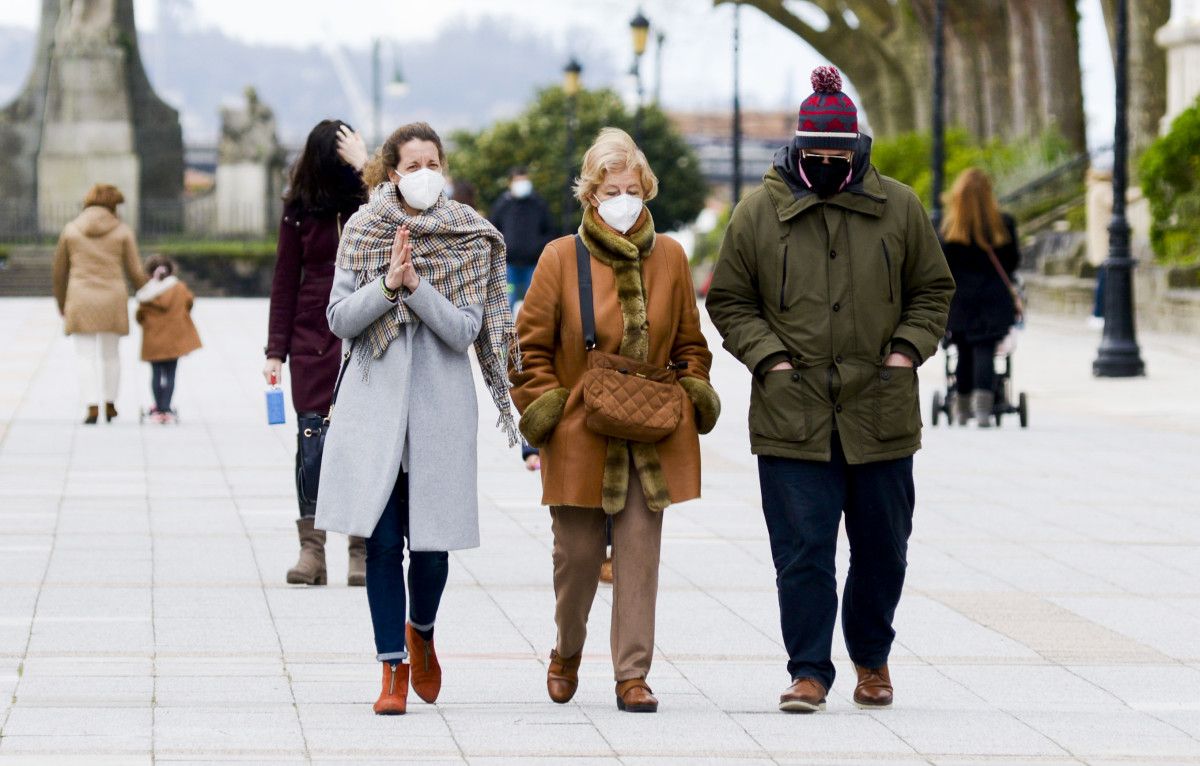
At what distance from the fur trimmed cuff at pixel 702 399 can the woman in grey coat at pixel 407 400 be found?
601mm

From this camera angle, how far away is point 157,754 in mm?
5602

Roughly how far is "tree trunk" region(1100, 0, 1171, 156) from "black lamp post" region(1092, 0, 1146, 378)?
1013cm

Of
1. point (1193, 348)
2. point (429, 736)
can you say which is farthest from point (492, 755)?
point (1193, 348)

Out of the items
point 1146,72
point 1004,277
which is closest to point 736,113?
point 1146,72

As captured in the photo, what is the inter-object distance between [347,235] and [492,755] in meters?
1.59

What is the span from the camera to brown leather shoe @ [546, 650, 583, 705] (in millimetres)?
6465

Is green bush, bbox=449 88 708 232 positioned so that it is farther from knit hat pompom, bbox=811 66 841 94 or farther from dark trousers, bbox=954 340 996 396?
knit hat pompom, bbox=811 66 841 94

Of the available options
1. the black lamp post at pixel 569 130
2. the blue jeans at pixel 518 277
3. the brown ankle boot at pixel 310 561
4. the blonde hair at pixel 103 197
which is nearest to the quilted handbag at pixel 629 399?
the brown ankle boot at pixel 310 561

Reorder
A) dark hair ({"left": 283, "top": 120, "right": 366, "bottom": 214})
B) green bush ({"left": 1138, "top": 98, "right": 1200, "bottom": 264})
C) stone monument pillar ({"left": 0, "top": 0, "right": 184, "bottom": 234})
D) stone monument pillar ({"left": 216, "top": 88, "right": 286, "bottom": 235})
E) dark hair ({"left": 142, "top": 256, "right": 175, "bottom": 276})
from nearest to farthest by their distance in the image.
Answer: dark hair ({"left": 283, "top": 120, "right": 366, "bottom": 214}) → dark hair ({"left": 142, "top": 256, "right": 175, "bottom": 276}) → green bush ({"left": 1138, "top": 98, "right": 1200, "bottom": 264}) → stone monument pillar ({"left": 0, "top": 0, "right": 184, "bottom": 234}) → stone monument pillar ({"left": 216, "top": 88, "right": 286, "bottom": 235})

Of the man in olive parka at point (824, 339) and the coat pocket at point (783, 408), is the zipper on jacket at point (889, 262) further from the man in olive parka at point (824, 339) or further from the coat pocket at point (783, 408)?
the coat pocket at point (783, 408)

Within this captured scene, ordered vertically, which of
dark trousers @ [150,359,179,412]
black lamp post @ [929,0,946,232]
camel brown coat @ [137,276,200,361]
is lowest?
dark trousers @ [150,359,179,412]

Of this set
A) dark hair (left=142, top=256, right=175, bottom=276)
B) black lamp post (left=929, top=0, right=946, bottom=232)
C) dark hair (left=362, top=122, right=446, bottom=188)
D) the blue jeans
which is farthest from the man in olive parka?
black lamp post (left=929, top=0, right=946, bottom=232)

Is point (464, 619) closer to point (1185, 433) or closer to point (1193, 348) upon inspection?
point (1185, 433)

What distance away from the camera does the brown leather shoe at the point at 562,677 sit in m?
6.46
